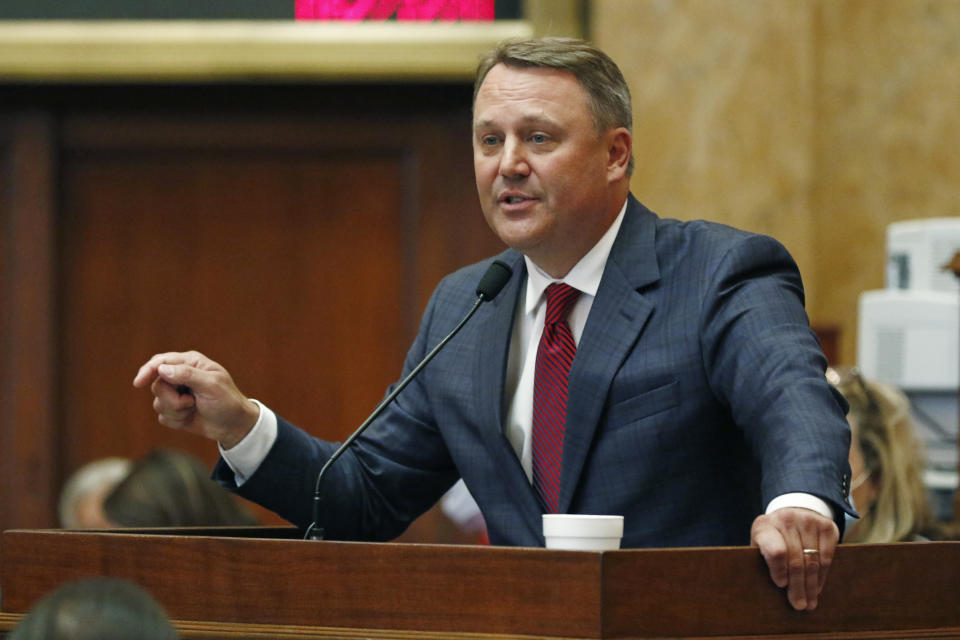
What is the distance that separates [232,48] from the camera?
4352 mm

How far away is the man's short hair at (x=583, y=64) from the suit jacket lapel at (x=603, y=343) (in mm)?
218

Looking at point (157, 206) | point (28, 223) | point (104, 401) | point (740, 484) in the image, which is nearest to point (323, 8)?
point (157, 206)

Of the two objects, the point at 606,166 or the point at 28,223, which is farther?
the point at 28,223

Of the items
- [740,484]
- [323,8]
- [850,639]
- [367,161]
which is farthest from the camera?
[367,161]

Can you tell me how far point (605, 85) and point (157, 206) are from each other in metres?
3.04

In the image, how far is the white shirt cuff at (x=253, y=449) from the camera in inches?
74.7

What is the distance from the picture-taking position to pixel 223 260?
471 centimetres

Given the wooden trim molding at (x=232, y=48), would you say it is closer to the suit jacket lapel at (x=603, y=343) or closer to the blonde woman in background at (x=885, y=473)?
the blonde woman in background at (x=885, y=473)

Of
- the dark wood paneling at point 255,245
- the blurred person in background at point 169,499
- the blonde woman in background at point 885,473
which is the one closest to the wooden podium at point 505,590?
Answer: the blurred person in background at point 169,499

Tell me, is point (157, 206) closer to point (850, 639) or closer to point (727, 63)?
point (727, 63)

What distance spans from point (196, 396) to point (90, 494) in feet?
5.67

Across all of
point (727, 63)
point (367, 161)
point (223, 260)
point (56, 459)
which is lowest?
point (56, 459)

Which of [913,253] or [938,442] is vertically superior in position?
[913,253]

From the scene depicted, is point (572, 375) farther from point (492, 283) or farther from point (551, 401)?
point (492, 283)
